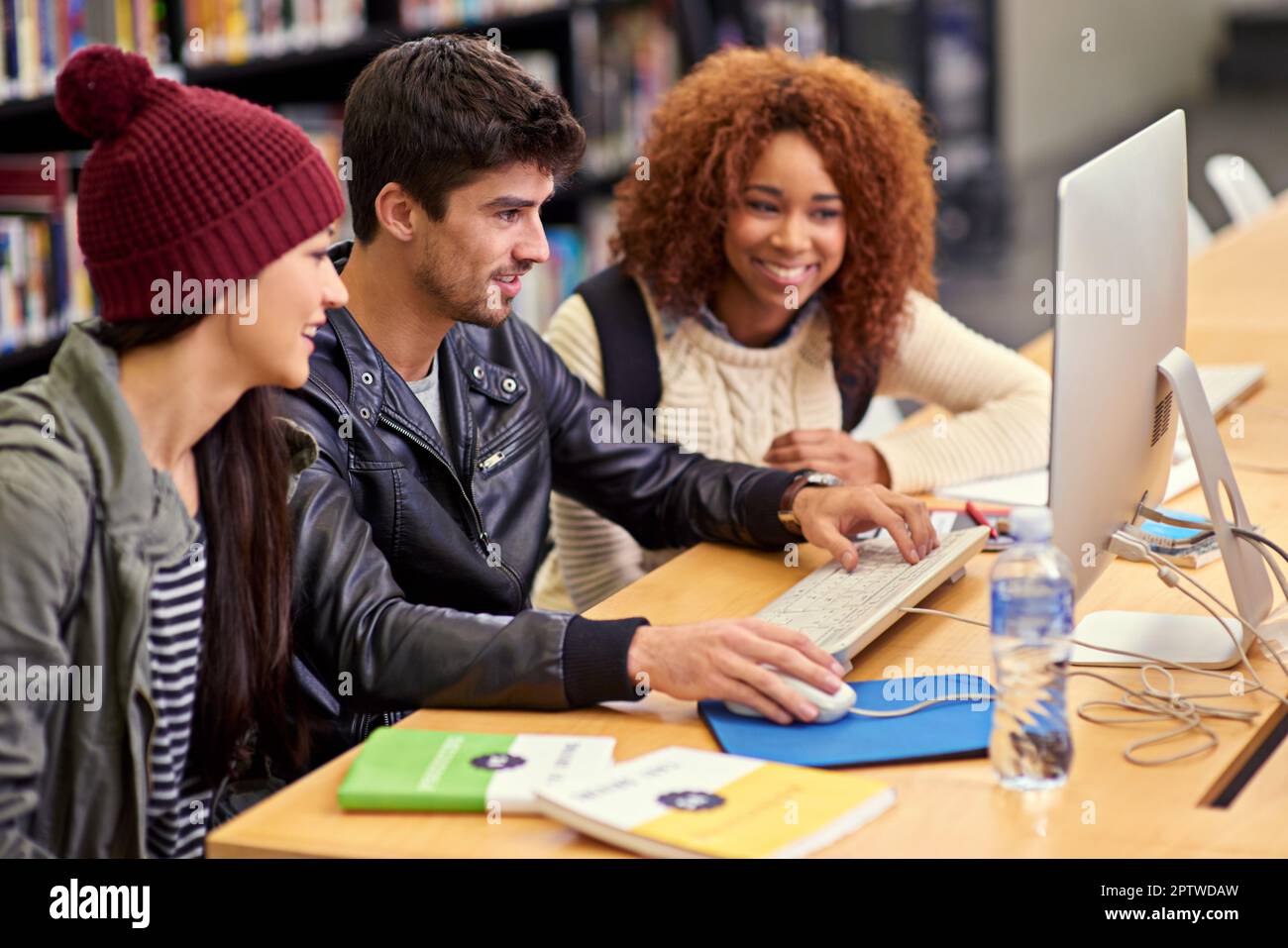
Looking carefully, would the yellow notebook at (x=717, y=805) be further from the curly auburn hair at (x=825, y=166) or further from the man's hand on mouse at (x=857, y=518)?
the curly auburn hair at (x=825, y=166)

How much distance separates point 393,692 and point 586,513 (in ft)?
2.66

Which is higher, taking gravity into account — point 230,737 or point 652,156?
point 652,156

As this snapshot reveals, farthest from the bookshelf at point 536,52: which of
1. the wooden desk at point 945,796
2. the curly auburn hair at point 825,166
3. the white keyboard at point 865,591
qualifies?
the wooden desk at point 945,796

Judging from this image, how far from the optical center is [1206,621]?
5.34 feet

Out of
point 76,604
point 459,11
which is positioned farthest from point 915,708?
point 459,11

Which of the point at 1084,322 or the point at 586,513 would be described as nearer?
the point at 1084,322

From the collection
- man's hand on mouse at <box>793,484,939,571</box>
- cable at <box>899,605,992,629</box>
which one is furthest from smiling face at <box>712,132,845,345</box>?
cable at <box>899,605,992,629</box>

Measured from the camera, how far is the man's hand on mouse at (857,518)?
1.75m

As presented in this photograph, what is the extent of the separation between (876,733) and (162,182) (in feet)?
2.45

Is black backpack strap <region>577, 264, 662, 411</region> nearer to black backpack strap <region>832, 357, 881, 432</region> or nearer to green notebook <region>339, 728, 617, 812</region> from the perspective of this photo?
black backpack strap <region>832, 357, 881, 432</region>
